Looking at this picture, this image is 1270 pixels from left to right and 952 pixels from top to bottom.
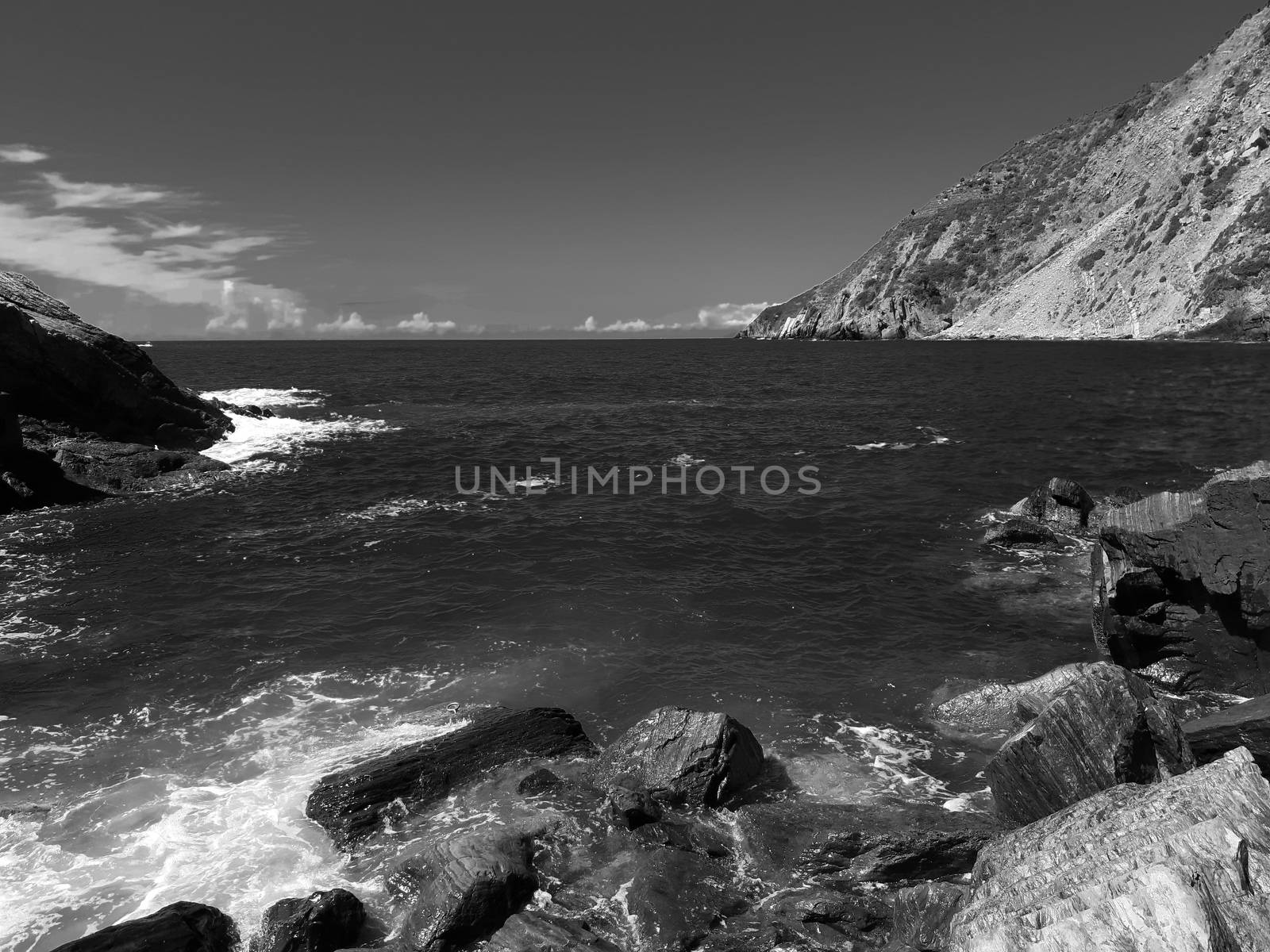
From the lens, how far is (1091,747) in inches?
461

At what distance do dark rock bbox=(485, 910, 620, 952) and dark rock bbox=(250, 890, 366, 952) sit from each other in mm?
2413

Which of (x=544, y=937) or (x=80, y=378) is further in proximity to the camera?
(x=80, y=378)

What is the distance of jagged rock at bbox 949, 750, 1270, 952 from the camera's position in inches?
279

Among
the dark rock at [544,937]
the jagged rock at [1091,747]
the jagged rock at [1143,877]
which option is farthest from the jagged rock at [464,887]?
the jagged rock at [1091,747]

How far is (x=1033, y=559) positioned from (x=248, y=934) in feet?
89.1

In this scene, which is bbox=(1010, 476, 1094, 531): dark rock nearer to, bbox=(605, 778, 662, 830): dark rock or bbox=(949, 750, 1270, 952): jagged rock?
bbox=(949, 750, 1270, 952): jagged rock

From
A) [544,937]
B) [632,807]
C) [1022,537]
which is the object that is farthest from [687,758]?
[1022,537]

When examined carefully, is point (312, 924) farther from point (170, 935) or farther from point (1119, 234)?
point (1119, 234)

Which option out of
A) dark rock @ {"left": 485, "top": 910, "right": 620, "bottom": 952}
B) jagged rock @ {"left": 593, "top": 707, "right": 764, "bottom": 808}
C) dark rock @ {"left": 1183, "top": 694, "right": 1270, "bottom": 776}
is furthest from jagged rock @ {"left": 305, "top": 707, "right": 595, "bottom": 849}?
dark rock @ {"left": 1183, "top": 694, "right": 1270, "bottom": 776}

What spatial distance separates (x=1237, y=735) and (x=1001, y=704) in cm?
567

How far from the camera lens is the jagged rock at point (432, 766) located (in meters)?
14.0

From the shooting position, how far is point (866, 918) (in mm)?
10672

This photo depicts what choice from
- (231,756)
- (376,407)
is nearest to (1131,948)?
(231,756)

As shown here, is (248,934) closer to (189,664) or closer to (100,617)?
(189,664)
